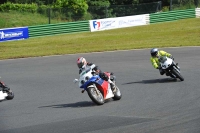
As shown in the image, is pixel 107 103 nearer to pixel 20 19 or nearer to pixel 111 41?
pixel 111 41

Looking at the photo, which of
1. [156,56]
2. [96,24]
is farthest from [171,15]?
[156,56]

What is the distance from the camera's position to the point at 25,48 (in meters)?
33.4

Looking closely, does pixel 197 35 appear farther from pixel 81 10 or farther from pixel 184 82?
pixel 184 82

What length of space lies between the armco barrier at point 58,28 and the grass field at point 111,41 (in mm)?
697

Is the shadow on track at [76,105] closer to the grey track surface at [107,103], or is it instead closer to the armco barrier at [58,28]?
the grey track surface at [107,103]

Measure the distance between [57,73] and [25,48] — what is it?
12.6 metres

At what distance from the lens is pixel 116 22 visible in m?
43.6

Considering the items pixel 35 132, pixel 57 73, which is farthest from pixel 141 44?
pixel 35 132

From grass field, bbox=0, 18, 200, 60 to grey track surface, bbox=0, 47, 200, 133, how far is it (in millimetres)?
6080

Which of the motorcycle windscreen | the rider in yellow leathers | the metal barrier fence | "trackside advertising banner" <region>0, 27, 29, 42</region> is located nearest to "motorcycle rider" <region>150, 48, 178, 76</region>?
the rider in yellow leathers

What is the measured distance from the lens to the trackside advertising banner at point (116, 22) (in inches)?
1674

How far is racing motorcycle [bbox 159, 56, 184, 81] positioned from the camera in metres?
16.5

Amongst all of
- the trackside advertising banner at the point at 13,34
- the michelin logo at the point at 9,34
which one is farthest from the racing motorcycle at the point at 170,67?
the michelin logo at the point at 9,34

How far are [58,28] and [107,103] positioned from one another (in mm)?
28214
